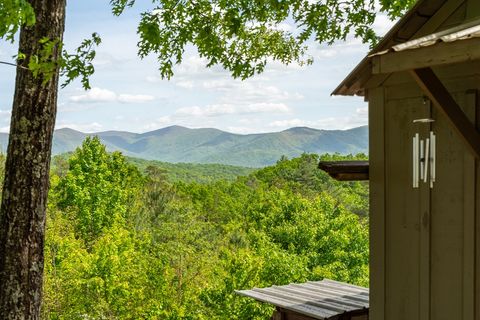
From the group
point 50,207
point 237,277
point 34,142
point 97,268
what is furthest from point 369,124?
point 50,207

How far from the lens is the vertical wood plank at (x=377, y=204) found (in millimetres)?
5617

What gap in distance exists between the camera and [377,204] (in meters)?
5.65

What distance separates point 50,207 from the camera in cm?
2880

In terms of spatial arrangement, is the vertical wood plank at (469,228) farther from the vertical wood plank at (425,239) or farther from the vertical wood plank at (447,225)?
the vertical wood plank at (425,239)

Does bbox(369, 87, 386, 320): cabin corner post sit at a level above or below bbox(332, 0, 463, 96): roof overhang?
below

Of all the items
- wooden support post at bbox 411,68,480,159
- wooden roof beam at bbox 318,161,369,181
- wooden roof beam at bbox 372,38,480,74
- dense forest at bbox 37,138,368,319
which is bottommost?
dense forest at bbox 37,138,368,319

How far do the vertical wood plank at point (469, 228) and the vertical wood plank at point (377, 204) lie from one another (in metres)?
0.89

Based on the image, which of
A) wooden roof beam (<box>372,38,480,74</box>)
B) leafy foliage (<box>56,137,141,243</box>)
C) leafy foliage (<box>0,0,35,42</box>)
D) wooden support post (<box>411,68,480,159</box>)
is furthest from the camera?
leafy foliage (<box>56,137,141,243</box>)

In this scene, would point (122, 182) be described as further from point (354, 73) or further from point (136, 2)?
point (354, 73)

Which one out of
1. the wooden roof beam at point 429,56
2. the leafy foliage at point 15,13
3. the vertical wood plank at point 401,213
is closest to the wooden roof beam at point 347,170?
the vertical wood plank at point 401,213

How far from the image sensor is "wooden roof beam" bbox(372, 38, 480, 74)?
11.3ft

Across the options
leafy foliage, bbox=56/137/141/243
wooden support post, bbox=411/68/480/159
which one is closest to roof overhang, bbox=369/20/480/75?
wooden support post, bbox=411/68/480/159

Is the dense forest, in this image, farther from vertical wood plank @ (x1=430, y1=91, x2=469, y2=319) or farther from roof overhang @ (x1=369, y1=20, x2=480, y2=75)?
roof overhang @ (x1=369, y1=20, x2=480, y2=75)

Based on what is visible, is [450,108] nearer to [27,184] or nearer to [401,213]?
[401,213]
